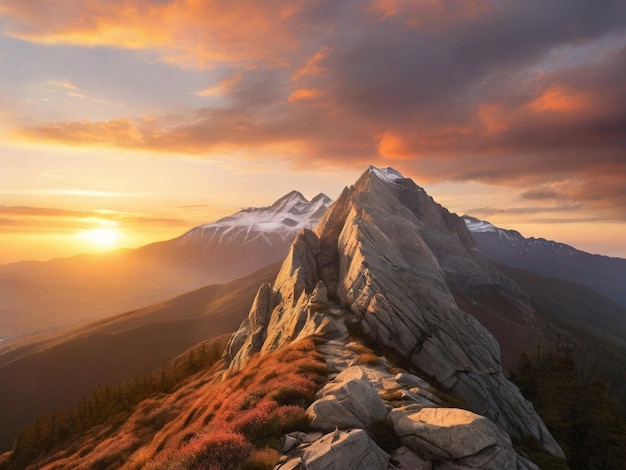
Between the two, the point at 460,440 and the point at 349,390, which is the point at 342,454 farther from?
the point at 460,440

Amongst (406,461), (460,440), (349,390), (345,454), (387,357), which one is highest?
(349,390)

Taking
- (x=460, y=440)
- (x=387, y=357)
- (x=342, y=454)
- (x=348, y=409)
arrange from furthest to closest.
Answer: (x=387, y=357) < (x=348, y=409) < (x=460, y=440) < (x=342, y=454)

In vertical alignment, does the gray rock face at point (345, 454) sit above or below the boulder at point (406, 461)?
above

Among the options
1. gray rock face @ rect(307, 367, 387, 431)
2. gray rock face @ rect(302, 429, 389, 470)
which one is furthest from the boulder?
gray rock face @ rect(307, 367, 387, 431)

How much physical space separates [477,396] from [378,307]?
1501 cm

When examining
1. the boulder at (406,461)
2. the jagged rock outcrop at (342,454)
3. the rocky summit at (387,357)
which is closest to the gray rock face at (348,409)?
the rocky summit at (387,357)

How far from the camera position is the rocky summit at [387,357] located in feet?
48.1

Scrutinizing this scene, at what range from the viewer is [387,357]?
38.9m

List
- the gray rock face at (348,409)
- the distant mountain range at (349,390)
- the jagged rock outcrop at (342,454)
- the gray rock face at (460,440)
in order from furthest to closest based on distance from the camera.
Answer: the gray rock face at (348,409) < the distant mountain range at (349,390) < the gray rock face at (460,440) < the jagged rock outcrop at (342,454)

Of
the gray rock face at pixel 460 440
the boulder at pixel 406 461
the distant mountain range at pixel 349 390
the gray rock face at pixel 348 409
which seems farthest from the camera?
the gray rock face at pixel 348 409

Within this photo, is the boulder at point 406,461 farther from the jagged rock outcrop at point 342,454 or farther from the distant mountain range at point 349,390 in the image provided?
the jagged rock outcrop at point 342,454

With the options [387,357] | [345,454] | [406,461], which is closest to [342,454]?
[345,454]

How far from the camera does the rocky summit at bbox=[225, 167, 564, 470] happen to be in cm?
1466

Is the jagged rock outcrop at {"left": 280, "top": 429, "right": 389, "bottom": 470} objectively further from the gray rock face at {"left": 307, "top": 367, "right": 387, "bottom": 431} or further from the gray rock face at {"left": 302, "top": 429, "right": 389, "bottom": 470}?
the gray rock face at {"left": 307, "top": 367, "right": 387, "bottom": 431}
